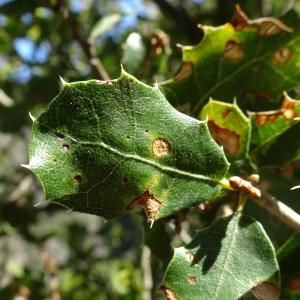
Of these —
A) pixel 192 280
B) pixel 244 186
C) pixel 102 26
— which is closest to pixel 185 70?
pixel 244 186

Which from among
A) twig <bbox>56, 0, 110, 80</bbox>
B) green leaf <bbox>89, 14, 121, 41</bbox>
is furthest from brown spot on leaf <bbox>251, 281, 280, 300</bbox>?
green leaf <bbox>89, 14, 121, 41</bbox>

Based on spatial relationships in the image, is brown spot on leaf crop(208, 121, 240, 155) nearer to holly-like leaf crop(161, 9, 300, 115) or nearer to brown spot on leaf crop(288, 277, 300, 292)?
holly-like leaf crop(161, 9, 300, 115)

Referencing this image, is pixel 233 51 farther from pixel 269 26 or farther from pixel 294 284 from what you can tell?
pixel 294 284

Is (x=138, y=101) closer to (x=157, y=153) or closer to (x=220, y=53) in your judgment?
(x=157, y=153)

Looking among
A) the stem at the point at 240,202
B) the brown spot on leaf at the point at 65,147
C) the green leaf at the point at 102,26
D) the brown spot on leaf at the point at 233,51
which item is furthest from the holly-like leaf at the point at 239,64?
the green leaf at the point at 102,26

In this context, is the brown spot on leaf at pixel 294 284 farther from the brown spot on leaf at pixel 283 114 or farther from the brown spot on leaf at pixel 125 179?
the brown spot on leaf at pixel 125 179
